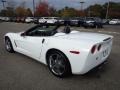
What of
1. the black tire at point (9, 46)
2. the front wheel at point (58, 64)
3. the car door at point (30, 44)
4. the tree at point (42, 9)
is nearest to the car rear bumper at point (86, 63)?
the front wheel at point (58, 64)

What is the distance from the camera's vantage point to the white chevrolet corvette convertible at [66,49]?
3.26m

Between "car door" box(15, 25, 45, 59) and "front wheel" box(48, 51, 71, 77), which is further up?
"car door" box(15, 25, 45, 59)

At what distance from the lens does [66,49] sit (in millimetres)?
3375

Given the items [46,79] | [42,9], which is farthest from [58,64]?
[42,9]

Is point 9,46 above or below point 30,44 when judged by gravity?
below

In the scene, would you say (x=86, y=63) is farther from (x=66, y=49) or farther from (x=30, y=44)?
(x=30, y=44)

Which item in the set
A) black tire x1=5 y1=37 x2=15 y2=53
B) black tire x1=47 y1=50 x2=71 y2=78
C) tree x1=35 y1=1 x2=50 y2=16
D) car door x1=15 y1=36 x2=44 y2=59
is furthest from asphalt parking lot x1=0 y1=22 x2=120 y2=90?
tree x1=35 y1=1 x2=50 y2=16

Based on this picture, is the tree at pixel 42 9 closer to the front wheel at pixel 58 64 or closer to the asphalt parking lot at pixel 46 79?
the asphalt parking lot at pixel 46 79

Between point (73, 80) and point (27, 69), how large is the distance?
1419 millimetres

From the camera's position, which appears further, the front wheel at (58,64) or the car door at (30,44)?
the car door at (30,44)

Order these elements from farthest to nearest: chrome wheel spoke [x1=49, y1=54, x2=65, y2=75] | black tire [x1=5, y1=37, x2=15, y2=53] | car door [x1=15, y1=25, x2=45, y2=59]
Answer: black tire [x1=5, y1=37, x2=15, y2=53] → car door [x1=15, y1=25, x2=45, y2=59] → chrome wheel spoke [x1=49, y1=54, x2=65, y2=75]

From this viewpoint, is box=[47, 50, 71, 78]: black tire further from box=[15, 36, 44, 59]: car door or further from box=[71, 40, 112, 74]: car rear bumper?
box=[15, 36, 44, 59]: car door

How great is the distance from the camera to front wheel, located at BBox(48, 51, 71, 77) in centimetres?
351

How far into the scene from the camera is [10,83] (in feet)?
11.5
